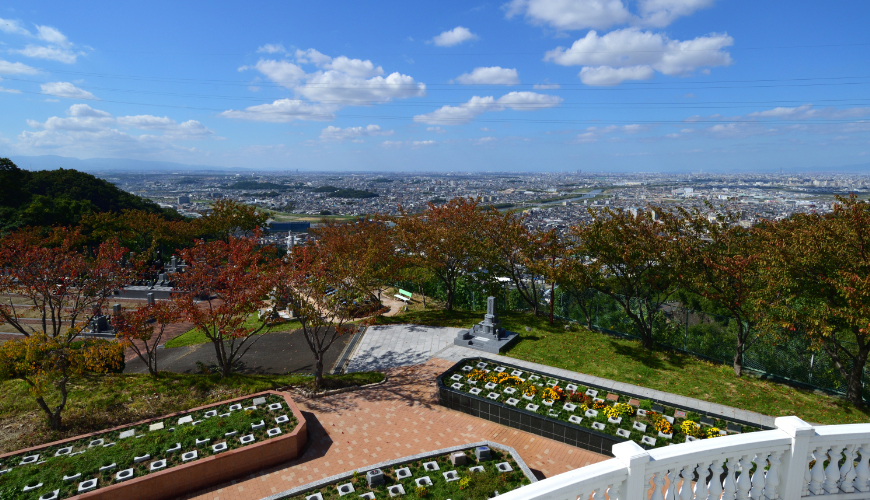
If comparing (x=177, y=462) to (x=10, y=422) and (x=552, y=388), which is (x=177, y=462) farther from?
(x=552, y=388)

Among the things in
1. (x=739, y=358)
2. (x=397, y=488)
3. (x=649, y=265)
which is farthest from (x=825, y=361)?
(x=397, y=488)

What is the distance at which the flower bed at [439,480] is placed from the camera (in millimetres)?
8391

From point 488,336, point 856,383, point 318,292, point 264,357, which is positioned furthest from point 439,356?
point 856,383

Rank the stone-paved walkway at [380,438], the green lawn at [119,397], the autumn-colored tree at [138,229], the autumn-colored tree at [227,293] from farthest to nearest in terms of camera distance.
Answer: the autumn-colored tree at [138,229] → the autumn-colored tree at [227,293] → the green lawn at [119,397] → the stone-paved walkway at [380,438]

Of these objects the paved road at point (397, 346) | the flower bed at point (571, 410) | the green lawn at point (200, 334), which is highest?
the flower bed at point (571, 410)

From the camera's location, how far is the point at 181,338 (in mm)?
20234

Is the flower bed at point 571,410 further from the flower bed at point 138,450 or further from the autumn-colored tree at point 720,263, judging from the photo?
the flower bed at point 138,450

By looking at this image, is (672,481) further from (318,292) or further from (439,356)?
(439,356)

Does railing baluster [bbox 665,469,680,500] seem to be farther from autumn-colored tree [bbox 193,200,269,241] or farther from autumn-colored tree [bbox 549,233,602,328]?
autumn-colored tree [bbox 193,200,269,241]

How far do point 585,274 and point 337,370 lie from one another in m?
10.2

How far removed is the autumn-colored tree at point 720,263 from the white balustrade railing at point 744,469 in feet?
29.1

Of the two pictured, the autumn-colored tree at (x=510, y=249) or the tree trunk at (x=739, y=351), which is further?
the autumn-colored tree at (x=510, y=249)

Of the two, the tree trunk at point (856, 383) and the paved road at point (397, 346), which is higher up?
the tree trunk at point (856, 383)

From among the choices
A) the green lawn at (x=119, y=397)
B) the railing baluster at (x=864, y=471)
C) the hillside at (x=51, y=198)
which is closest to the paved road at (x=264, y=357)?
the green lawn at (x=119, y=397)
